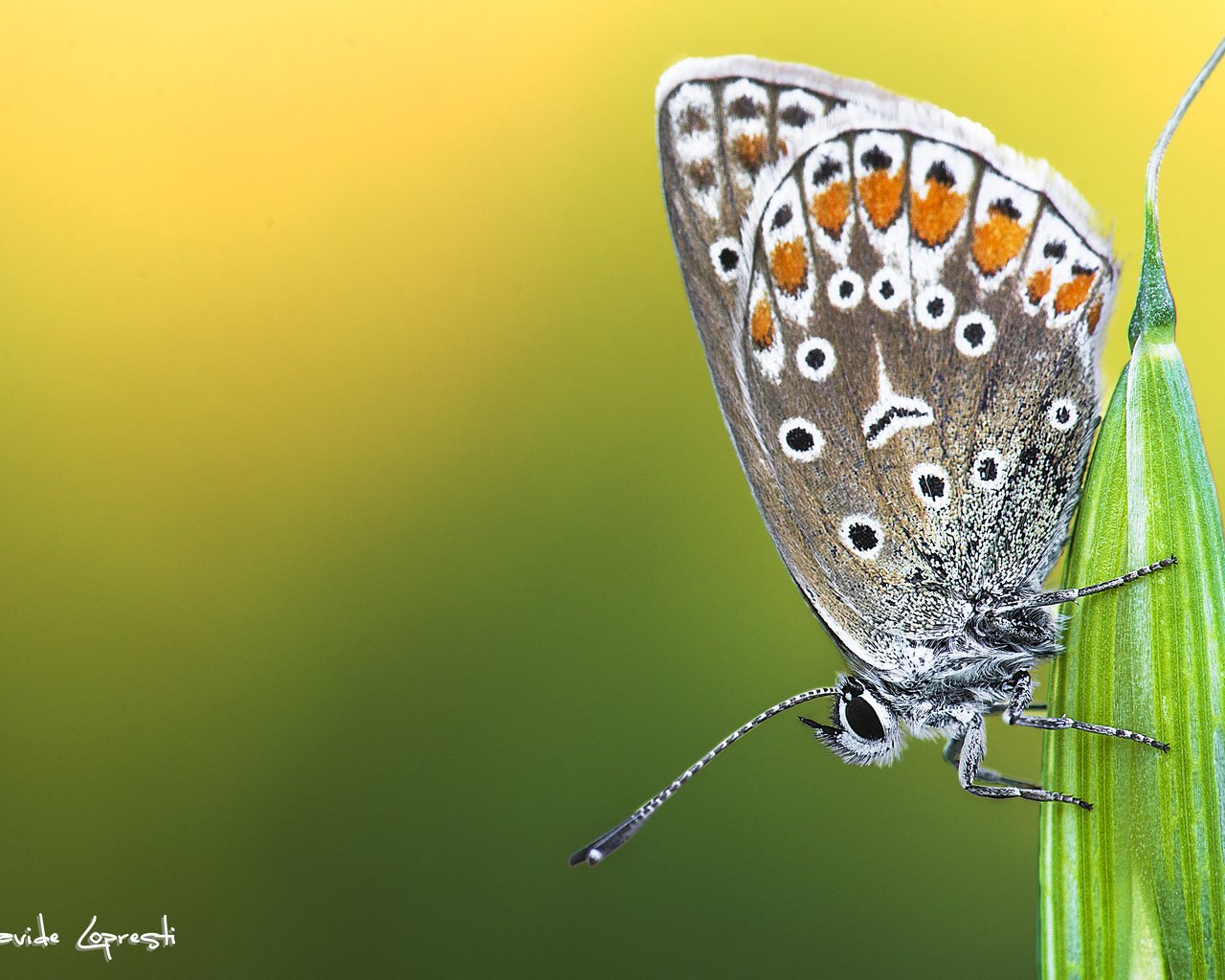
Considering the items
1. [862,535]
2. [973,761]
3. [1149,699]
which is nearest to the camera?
[1149,699]

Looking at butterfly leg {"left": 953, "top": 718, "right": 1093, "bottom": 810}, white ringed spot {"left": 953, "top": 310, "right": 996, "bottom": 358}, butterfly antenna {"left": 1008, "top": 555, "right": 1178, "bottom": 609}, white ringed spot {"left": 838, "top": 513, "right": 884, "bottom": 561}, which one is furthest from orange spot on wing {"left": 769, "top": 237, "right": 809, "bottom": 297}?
butterfly antenna {"left": 1008, "top": 555, "right": 1178, "bottom": 609}

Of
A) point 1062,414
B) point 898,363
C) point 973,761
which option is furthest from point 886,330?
point 973,761

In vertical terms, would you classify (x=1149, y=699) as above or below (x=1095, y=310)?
below

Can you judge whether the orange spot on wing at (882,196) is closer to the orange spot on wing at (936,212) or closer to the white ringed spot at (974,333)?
the orange spot on wing at (936,212)

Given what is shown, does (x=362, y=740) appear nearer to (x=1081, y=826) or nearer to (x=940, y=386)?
(x=940, y=386)

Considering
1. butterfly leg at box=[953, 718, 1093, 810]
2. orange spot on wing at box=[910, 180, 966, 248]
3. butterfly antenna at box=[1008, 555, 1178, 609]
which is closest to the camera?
butterfly antenna at box=[1008, 555, 1178, 609]

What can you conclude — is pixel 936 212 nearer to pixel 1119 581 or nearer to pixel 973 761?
pixel 973 761

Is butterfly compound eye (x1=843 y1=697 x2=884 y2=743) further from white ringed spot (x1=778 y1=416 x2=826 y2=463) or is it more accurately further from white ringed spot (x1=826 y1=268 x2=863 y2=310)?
white ringed spot (x1=826 y1=268 x2=863 y2=310)
